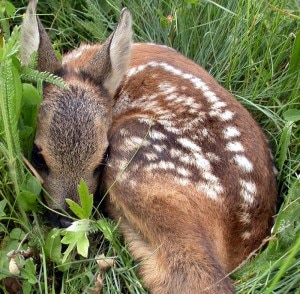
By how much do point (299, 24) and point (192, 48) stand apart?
0.73 m

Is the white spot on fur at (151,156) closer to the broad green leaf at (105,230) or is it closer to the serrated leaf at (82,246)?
the broad green leaf at (105,230)

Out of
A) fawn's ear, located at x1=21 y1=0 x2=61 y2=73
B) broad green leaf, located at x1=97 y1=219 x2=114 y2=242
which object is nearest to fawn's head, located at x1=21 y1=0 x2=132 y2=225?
fawn's ear, located at x1=21 y1=0 x2=61 y2=73

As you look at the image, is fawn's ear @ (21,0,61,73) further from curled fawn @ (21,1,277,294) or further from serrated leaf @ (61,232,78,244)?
serrated leaf @ (61,232,78,244)

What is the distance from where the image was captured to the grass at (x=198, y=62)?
3502 mm

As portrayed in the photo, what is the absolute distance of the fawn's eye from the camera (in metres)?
3.81

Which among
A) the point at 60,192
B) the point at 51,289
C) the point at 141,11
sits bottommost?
the point at 51,289

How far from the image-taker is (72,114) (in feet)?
12.5

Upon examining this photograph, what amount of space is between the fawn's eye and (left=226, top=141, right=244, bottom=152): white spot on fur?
3.05 ft

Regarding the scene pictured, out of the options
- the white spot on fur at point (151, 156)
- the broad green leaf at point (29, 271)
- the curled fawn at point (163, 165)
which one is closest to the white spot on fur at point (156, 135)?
the curled fawn at point (163, 165)

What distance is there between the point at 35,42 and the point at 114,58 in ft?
1.46

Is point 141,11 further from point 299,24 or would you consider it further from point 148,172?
point 148,172

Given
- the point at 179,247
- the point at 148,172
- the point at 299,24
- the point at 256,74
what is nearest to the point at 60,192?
the point at 148,172

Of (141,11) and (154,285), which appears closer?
(154,285)

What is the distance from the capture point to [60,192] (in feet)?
12.4
